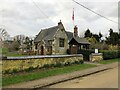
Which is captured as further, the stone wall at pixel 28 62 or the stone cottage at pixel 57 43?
the stone cottage at pixel 57 43

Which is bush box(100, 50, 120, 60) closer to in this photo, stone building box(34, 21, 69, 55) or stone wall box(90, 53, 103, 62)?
stone wall box(90, 53, 103, 62)

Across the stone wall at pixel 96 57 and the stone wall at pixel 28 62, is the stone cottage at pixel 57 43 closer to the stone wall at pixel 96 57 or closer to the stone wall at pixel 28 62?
the stone wall at pixel 96 57

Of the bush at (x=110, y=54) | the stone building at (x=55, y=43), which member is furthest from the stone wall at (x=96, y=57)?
the stone building at (x=55, y=43)

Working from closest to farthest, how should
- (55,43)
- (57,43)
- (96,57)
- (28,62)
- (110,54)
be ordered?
(28,62) < (96,57) < (110,54) < (55,43) < (57,43)

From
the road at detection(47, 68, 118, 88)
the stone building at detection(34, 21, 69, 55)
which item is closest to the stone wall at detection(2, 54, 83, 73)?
the road at detection(47, 68, 118, 88)

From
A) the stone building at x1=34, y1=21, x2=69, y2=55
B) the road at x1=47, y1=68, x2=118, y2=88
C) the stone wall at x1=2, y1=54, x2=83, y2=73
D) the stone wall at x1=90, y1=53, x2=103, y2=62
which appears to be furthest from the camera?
the stone building at x1=34, y1=21, x2=69, y2=55

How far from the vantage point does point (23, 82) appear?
527 inches

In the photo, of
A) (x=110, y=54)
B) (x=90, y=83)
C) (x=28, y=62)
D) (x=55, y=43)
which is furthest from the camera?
(x=55, y=43)

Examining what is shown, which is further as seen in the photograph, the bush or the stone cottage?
the stone cottage

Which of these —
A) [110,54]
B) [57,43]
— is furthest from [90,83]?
[57,43]

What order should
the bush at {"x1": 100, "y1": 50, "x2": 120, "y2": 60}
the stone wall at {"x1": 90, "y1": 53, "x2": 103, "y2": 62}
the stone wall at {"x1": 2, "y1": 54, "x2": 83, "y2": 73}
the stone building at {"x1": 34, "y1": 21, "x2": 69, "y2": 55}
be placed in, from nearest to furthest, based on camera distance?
the stone wall at {"x1": 2, "y1": 54, "x2": 83, "y2": 73}, the stone wall at {"x1": 90, "y1": 53, "x2": 103, "y2": 62}, the bush at {"x1": 100, "y1": 50, "x2": 120, "y2": 60}, the stone building at {"x1": 34, "y1": 21, "x2": 69, "y2": 55}

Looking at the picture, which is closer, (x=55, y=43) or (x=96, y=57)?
(x=96, y=57)

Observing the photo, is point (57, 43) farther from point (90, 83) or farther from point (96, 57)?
point (90, 83)

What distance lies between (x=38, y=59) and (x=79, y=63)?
27.5 ft
